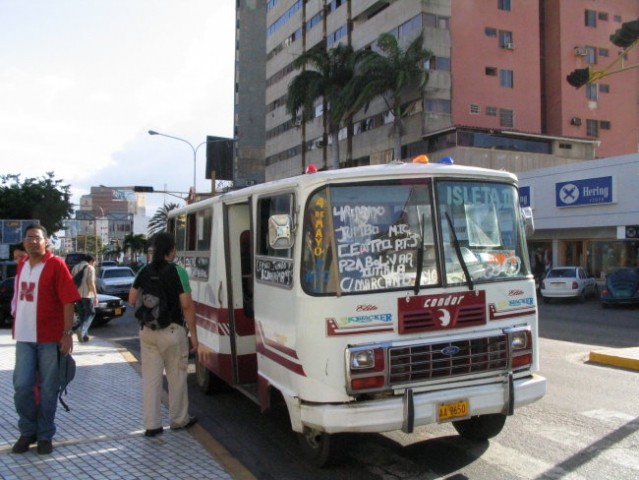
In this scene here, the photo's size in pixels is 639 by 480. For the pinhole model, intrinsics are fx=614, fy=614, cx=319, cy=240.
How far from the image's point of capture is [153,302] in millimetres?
5816

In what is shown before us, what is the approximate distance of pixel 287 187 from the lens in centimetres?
513

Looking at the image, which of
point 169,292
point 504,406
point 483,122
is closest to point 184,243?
point 169,292

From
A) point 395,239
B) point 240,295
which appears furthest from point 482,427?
point 240,295

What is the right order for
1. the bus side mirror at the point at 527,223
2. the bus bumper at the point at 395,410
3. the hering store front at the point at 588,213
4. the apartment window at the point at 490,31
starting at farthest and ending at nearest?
the apartment window at the point at 490,31
the hering store front at the point at 588,213
the bus side mirror at the point at 527,223
the bus bumper at the point at 395,410

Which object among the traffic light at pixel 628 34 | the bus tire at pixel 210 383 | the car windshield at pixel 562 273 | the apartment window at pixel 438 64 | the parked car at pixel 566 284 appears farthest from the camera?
the apartment window at pixel 438 64

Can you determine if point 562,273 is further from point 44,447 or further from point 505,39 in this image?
point 505,39

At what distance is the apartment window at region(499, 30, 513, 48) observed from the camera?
41.4m

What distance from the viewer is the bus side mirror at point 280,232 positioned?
4.82 meters

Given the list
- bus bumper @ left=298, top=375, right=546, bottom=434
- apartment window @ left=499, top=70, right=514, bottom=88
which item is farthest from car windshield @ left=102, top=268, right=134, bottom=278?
apartment window @ left=499, top=70, right=514, bottom=88

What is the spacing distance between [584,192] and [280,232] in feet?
A: 81.1

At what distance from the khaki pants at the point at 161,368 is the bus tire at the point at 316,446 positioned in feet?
4.83

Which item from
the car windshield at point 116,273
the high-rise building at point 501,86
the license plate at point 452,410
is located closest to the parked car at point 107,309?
the car windshield at point 116,273

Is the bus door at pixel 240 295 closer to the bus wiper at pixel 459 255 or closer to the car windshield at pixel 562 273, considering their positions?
the bus wiper at pixel 459 255

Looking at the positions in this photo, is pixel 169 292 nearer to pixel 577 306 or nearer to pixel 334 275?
pixel 334 275
